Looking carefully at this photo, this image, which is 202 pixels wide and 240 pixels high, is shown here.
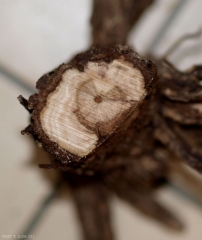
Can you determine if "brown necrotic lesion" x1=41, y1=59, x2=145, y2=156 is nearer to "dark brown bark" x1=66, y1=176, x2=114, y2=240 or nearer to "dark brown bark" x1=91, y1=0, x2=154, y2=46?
"dark brown bark" x1=91, y1=0, x2=154, y2=46

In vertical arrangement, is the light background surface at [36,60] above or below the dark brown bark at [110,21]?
below

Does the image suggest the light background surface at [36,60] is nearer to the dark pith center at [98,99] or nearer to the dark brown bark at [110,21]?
the dark brown bark at [110,21]

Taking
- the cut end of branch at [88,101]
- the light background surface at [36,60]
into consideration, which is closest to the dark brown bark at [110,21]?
the light background surface at [36,60]

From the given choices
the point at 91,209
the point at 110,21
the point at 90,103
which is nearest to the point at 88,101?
the point at 90,103

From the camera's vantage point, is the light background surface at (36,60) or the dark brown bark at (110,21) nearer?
the dark brown bark at (110,21)

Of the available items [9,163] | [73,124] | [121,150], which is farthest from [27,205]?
[73,124]

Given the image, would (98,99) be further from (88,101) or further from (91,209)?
(91,209)

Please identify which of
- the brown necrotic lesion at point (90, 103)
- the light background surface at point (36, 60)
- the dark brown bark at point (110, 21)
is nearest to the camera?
the brown necrotic lesion at point (90, 103)

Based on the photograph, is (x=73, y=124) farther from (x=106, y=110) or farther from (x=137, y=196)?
(x=137, y=196)
